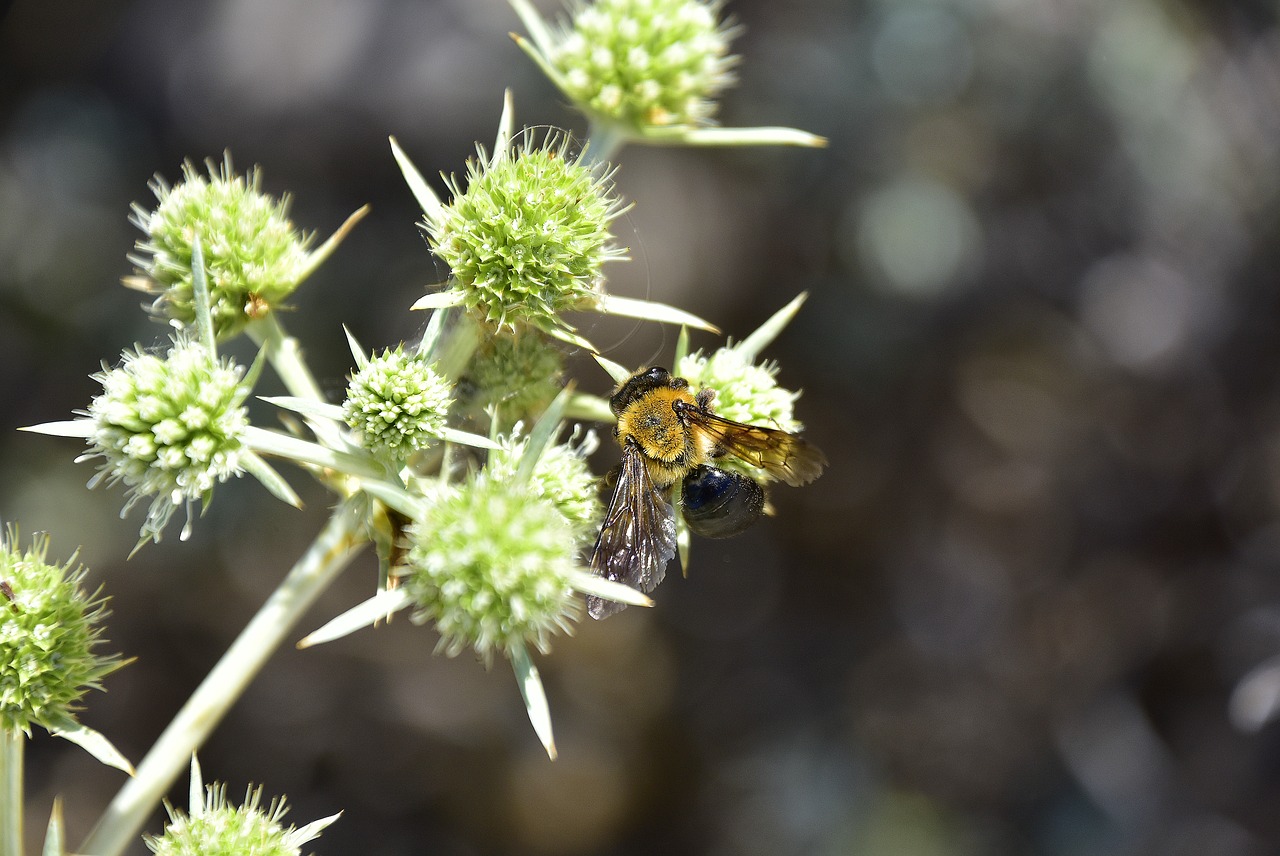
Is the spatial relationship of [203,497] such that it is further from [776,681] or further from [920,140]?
[920,140]

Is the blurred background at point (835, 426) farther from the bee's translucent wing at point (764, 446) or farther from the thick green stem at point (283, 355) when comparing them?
the thick green stem at point (283, 355)

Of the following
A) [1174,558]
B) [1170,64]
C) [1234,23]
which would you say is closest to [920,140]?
[1170,64]

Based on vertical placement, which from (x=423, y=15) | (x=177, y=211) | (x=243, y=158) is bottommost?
(x=243, y=158)

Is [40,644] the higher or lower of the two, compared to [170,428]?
lower

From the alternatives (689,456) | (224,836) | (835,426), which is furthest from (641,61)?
(835,426)

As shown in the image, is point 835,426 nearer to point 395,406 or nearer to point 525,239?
point 525,239

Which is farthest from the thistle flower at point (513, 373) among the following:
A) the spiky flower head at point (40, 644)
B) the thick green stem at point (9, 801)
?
the thick green stem at point (9, 801)
